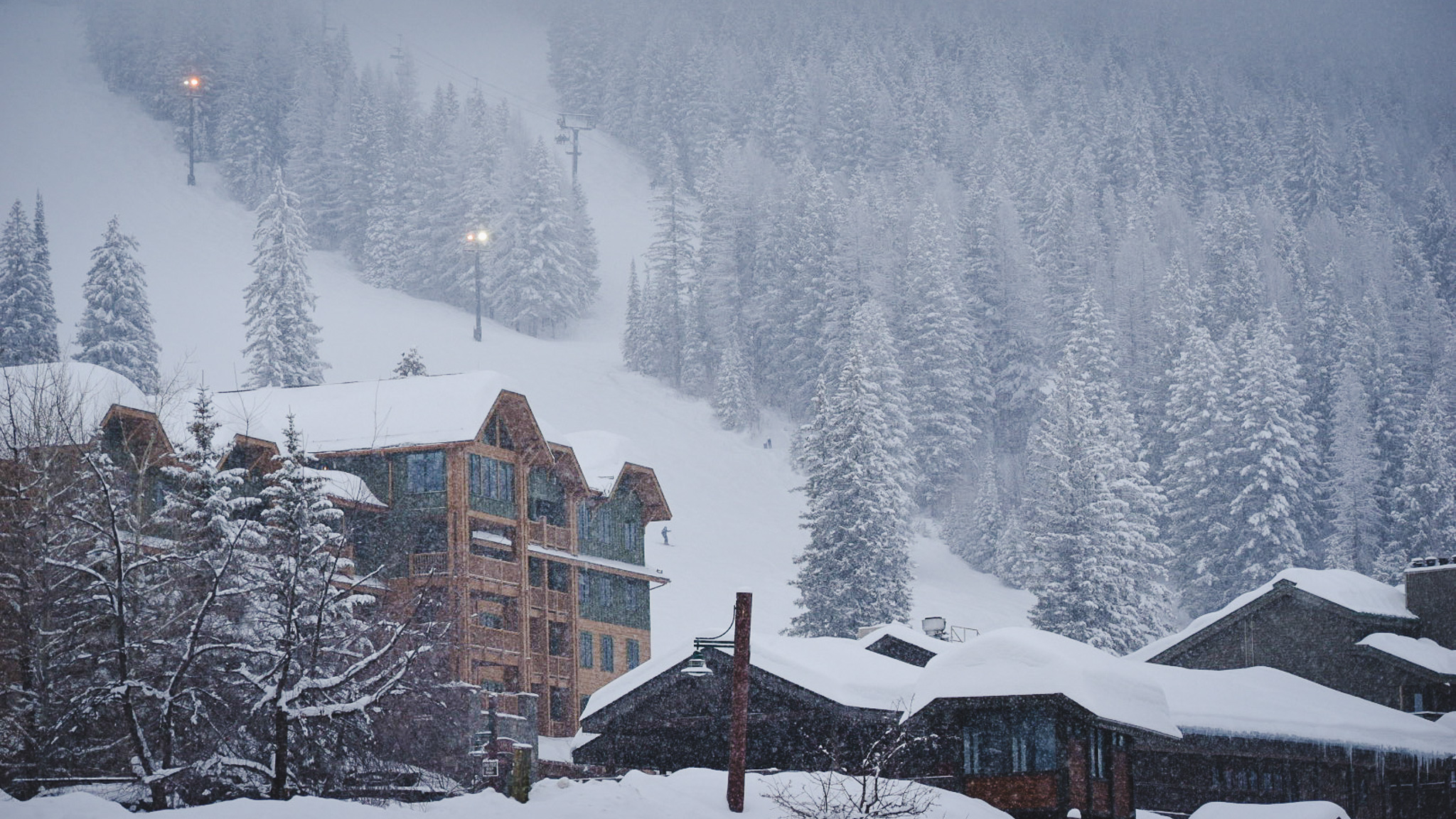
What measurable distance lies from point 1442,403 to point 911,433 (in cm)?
2852

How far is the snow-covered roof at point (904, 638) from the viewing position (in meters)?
39.7

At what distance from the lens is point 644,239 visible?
460 feet

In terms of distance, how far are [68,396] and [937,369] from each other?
6379 cm

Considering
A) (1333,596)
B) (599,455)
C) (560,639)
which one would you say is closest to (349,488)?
(560,639)

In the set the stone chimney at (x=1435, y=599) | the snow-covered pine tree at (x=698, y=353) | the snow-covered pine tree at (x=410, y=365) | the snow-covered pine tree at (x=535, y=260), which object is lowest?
the stone chimney at (x=1435, y=599)

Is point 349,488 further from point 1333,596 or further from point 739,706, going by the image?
point 1333,596

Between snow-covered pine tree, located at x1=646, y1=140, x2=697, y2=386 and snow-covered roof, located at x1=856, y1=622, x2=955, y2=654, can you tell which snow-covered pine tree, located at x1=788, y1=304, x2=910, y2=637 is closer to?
snow-covered roof, located at x1=856, y1=622, x2=955, y2=654

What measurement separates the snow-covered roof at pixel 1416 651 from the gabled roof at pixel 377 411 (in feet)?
84.7

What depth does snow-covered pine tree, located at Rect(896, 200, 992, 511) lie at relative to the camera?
87.7m

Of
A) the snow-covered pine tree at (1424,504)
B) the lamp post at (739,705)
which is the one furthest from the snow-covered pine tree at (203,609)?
the snow-covered pine tree at (1424,504)

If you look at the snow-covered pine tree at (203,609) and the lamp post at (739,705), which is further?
the lamp post at (739,705)

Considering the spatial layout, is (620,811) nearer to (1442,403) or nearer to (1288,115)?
(1442,403)

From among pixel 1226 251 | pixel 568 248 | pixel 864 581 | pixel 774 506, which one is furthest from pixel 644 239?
pixel 864 581

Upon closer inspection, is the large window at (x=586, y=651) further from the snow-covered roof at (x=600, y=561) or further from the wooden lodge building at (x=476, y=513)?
the snow-covered roof at (x=600, y=561)
